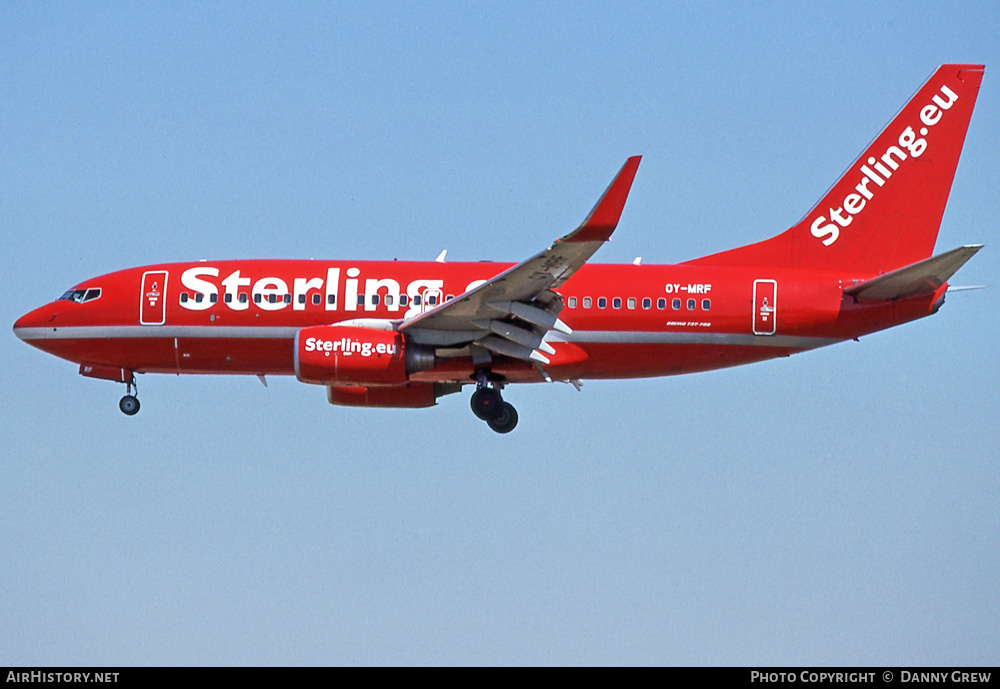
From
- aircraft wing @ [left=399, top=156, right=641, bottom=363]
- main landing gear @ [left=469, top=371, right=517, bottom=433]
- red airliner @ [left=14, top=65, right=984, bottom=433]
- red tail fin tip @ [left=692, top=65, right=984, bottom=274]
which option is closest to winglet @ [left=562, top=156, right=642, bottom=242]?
aircraft wing @ [left=399, top=156, right=641, bottom=363]

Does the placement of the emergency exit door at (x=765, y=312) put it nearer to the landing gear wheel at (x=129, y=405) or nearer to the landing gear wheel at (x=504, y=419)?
the landing gear wheel at (x=504, y=419)

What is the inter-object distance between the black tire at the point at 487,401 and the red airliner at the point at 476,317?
0.16 feet

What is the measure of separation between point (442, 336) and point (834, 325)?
33.5 feet

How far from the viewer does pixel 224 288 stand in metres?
40.0

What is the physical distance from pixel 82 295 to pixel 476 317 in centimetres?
1125

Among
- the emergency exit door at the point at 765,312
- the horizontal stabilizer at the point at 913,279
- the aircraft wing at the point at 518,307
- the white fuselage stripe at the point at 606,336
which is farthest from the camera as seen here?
the emergency exit door at the point at 765,312

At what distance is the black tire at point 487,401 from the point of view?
39562 millimetres

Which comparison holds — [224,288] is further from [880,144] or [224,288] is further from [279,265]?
[880,144]

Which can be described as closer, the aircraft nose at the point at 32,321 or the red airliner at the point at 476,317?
the red airliner at the point at 476,317

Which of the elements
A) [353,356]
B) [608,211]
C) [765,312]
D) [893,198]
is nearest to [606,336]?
[765,312]

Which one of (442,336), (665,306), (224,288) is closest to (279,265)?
(224,288)

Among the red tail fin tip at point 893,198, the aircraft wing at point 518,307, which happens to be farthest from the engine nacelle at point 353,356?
the red tail fin tip at point 893,198

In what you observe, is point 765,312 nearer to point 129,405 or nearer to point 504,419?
point 504,419

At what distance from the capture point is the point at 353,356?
37750mm
